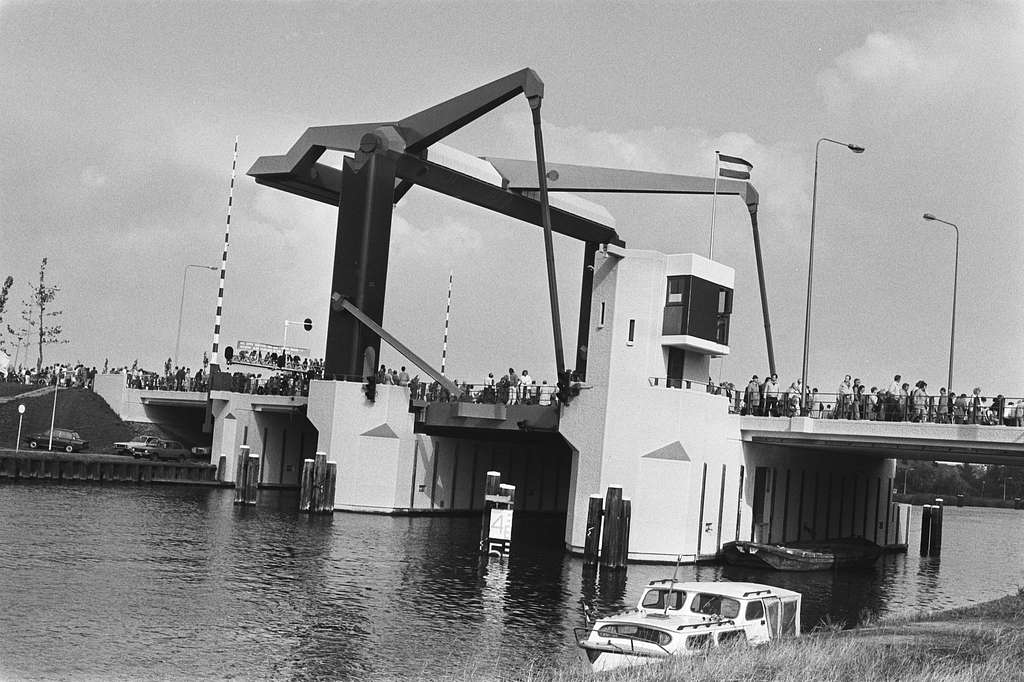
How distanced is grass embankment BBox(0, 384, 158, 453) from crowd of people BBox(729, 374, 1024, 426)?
39.8 metres

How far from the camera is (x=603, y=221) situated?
61.5 metres

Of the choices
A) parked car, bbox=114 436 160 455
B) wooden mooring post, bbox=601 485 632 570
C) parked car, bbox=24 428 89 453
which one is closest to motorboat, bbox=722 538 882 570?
wooden mooring post, bbox=601 485 632 570

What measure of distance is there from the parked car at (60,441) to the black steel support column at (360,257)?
66.4 feet

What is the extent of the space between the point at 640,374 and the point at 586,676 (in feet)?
79.7

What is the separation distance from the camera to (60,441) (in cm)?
6294

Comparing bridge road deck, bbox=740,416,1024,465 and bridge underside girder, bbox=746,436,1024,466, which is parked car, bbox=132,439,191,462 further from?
bridge underside girder, bbox=746,436,1024,466

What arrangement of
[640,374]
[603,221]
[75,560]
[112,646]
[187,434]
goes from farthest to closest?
[187,434] < [603,221] < [640,374] < [75,560] < [112,646]

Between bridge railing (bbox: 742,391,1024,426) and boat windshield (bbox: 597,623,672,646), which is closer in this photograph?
boat windshield (bbox: 597,623,672,646)

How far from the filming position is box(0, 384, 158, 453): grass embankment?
214ft

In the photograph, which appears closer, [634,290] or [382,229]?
[634,290]

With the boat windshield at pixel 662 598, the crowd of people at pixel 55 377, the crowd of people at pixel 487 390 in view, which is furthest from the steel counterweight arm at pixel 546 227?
the crowd of people at pixel 55 377

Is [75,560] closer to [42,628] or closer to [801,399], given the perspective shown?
[42,628]

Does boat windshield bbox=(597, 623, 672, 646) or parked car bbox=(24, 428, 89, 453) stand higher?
parked car bbox=(24, 428, 89, 453)

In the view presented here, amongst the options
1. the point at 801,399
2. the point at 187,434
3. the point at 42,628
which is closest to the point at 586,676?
the point at 42,628
